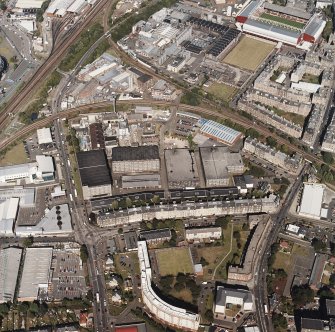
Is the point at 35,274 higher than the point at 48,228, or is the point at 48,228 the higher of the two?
the point at 48,228

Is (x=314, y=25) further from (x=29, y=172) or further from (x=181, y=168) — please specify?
(x=29, y=172)

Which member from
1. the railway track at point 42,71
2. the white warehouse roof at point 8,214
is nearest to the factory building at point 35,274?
the white warehouse roof at point 8,214

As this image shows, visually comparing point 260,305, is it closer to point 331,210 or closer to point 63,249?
point 331,210

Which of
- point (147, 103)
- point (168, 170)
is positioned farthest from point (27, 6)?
point (168, 170)

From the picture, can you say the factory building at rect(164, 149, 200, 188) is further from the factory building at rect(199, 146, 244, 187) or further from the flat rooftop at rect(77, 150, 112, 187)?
the flat rooftop at rect(77, 150, 112, 187)

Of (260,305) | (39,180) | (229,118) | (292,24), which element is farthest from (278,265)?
(292,24)

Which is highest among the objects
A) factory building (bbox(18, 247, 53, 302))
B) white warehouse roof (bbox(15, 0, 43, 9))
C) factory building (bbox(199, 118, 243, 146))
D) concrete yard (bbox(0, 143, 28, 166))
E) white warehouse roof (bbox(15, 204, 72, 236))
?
white warehouse roof (bbox(15, 0, 43, 9))

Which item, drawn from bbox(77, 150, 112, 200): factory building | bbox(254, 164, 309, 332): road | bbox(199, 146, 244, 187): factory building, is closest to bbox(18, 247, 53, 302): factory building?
bbox(77, 150, 112, 200): factory building
